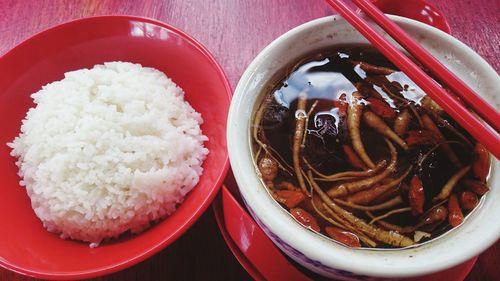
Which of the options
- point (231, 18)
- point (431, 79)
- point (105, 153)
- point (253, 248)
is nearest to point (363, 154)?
point (431, 79)

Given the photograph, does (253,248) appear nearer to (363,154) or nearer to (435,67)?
(363,154)

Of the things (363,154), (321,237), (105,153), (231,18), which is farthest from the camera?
(231,18)

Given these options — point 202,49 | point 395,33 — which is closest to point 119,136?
point 202,49

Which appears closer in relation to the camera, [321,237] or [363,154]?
[321,237]

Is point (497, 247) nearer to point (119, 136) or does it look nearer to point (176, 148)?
point (176, 148)

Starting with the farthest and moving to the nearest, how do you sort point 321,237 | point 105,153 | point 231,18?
point 231,18 → point 105,153 → point 321,237

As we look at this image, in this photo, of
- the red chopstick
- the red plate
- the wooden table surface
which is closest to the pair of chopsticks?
the red chopstick

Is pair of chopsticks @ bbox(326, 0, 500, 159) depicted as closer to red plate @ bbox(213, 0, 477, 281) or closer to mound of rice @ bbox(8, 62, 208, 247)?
red plate @ bbox(213, 0, 477, 281)
